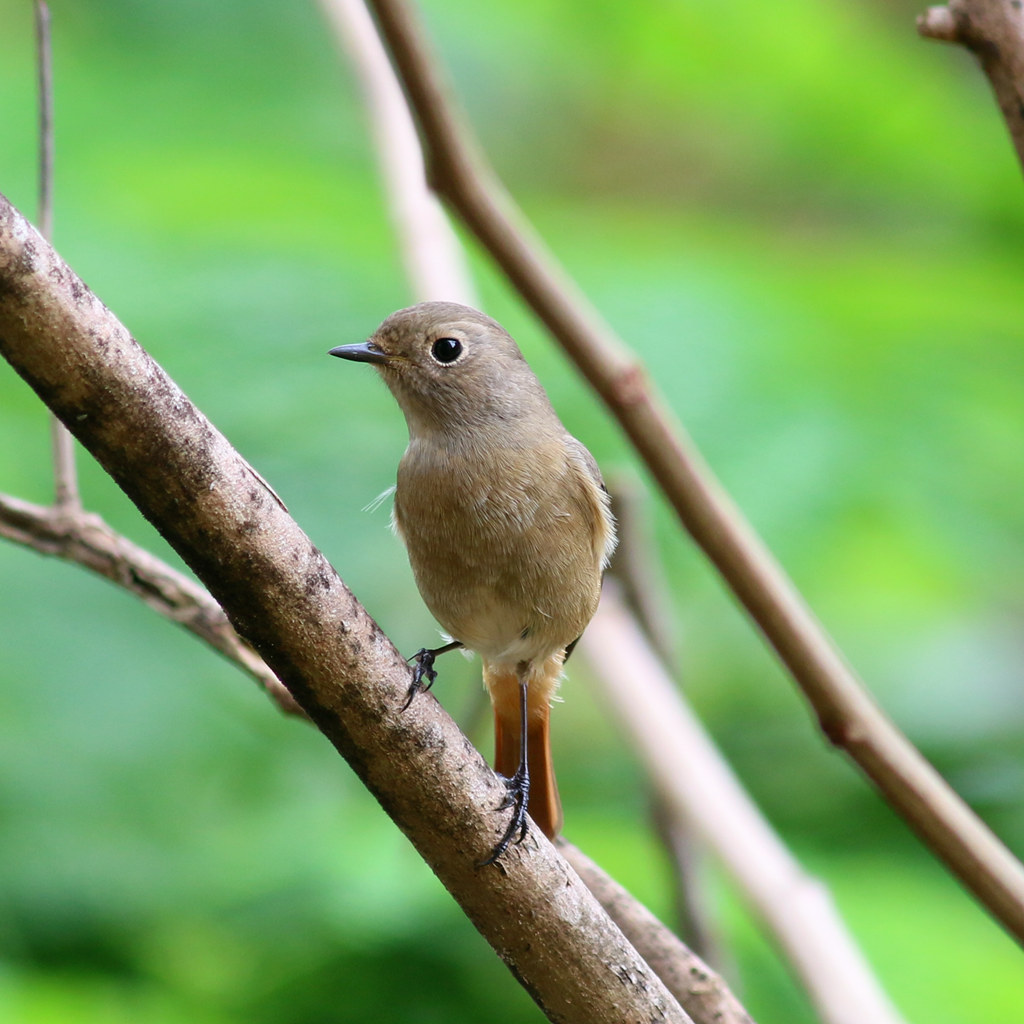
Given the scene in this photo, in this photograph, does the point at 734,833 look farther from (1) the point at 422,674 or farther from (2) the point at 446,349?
(2) the point at 446,349

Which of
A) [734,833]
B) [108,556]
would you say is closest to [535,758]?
[734,833]

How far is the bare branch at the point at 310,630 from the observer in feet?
4.32

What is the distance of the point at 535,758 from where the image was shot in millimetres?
2855

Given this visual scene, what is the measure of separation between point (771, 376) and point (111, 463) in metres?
3.55

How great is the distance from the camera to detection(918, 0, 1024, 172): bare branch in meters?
2.16

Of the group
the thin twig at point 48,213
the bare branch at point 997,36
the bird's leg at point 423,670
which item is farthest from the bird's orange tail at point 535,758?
the bare branch at point 997,36

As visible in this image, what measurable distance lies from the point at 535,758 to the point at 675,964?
2.54 feet

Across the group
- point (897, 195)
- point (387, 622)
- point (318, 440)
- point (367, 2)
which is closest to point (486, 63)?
point (897, 195)

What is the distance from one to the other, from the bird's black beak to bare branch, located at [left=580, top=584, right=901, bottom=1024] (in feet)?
2.50

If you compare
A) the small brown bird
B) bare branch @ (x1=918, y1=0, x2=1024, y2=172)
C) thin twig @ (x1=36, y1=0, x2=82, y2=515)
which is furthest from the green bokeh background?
bare branch @ (x1=918, y1=0, x2=1024, y2=172)

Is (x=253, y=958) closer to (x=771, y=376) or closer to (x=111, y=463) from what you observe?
(x=111, y=463)

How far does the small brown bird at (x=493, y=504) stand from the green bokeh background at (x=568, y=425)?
0.98 m

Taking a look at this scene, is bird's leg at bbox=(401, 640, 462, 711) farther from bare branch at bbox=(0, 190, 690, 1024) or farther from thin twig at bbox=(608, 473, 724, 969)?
thin twig at bbox=(608, 473, 724, 969)

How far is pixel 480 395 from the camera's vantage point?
9.32 ft
